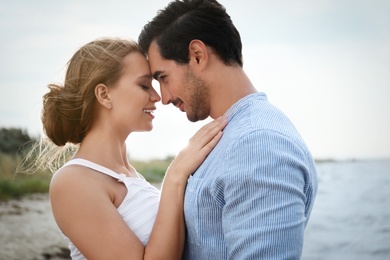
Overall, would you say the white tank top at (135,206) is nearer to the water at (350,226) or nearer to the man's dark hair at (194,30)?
the man's dark hair at (194,30)

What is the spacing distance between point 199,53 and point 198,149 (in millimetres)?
549

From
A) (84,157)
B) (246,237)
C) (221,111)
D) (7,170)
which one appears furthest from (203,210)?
(7,170)

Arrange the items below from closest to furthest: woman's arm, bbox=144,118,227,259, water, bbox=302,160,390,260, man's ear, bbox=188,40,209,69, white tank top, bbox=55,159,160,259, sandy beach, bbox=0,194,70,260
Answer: woman's arm, bbox=144,118,227,259, man's ear, bbox=188,40,209,69, white tank top, bbox=55,159,160,259, sandy beach, bbox=0,194,70,260, water, bbox=302,160,390,260

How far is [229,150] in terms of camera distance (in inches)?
88.3

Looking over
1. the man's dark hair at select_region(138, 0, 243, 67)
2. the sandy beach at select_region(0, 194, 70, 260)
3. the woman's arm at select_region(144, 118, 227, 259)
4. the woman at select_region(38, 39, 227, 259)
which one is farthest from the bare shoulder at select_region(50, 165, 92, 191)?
the sandy beach at select_region(0, 194, 70, 260)

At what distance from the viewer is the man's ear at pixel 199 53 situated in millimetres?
2771

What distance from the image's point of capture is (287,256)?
2.02 metres

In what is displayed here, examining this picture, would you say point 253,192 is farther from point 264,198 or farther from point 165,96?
point 165,96

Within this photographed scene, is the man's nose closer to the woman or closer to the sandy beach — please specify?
the woman

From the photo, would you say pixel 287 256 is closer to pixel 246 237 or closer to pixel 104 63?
pixel 246 237

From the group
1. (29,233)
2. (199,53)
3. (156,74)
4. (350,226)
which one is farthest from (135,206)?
(350,226)

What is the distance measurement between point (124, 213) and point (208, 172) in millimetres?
786

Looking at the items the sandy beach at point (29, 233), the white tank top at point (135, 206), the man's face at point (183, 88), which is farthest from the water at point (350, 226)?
the man's face at point (183, 88)

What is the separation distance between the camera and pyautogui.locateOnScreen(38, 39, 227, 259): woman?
256 centimetres
